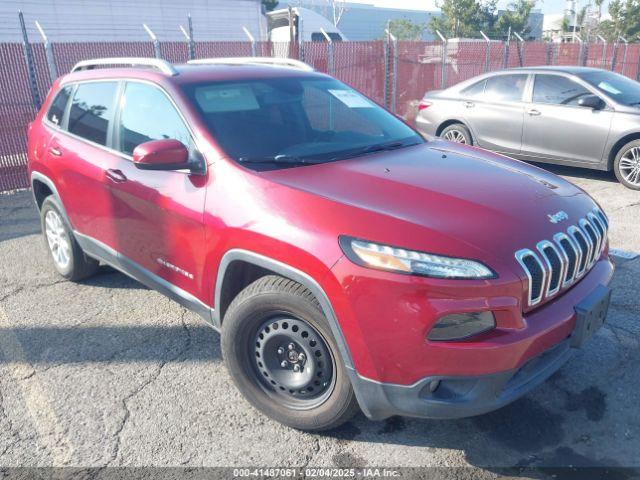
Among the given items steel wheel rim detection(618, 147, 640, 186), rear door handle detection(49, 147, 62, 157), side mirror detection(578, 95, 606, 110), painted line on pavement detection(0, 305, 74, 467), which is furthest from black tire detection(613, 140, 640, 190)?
painted line on pavement detection(0, 305, 74, 467)

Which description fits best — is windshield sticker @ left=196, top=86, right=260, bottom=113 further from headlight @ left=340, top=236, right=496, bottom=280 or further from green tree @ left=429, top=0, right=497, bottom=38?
green tree @ left=429, top=0, right=497, bottom=38

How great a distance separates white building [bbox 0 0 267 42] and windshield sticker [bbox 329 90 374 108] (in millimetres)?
14048

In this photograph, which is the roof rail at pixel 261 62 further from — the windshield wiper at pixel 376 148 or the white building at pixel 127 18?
the white building at pixel 127 18

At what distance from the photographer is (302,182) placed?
278 centimetres

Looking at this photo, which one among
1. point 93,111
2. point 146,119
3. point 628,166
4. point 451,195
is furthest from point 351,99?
point 628,166

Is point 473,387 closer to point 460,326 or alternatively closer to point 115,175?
point 460,326

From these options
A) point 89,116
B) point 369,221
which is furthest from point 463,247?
point 89,116

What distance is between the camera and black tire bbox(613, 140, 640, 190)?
7.05 metres

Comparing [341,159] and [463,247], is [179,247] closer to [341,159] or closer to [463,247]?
[341,159]

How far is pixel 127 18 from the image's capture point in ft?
55.5

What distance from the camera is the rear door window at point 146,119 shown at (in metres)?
3.28

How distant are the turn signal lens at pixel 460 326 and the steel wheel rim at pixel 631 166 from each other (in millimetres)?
5941

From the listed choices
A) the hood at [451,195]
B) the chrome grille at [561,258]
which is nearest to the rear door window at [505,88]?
the hood at [451,195]

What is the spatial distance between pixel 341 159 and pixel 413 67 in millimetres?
11278
